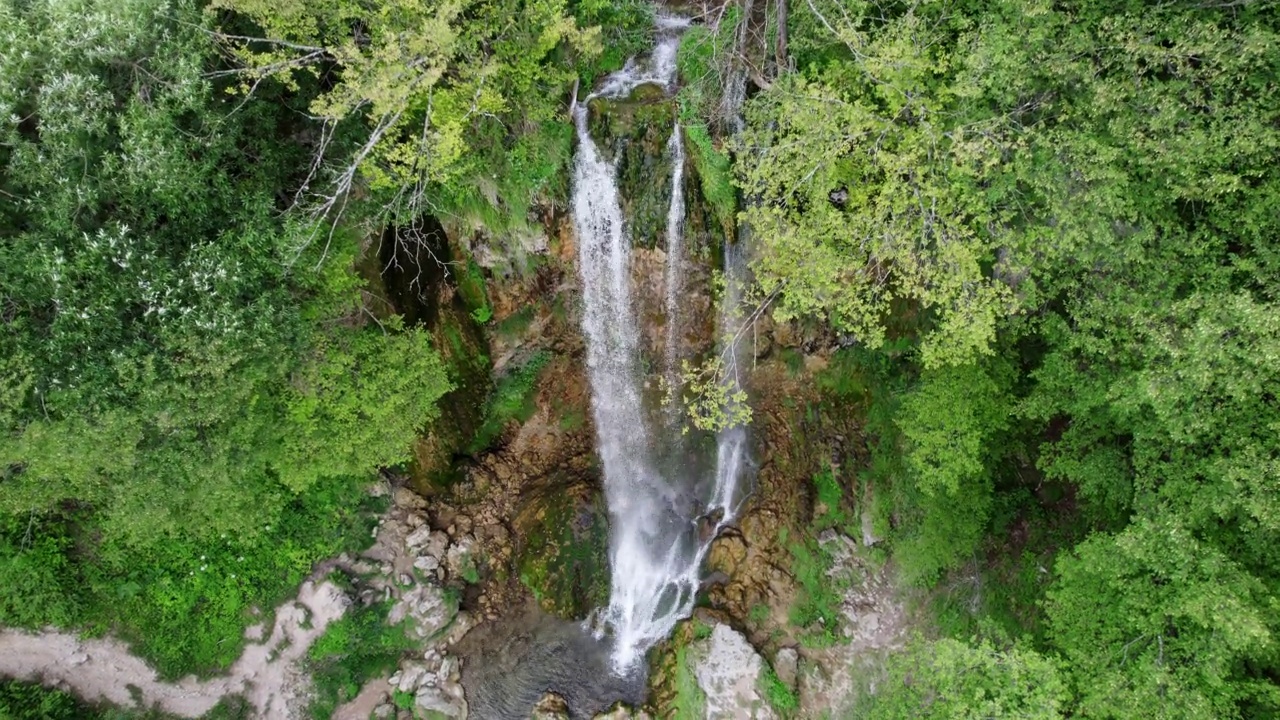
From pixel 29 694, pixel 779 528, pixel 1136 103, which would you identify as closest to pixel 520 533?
pixel 779 528

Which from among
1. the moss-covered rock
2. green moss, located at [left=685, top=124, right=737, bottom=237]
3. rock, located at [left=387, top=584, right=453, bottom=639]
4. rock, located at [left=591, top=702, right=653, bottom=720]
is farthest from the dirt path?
green moss, located at [left=685, top=124, right=737, bottom=237]

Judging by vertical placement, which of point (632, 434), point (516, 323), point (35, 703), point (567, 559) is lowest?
point (567, 559)

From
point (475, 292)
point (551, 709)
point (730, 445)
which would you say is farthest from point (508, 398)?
point (551, 709)

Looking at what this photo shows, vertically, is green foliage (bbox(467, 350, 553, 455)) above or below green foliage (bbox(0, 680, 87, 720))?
above

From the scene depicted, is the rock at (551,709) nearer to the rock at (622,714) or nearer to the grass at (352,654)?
the rock at (622,714)

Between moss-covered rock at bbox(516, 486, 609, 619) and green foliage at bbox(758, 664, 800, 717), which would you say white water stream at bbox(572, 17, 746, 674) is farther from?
green foliage at bbox(758, 664, 800, 717)

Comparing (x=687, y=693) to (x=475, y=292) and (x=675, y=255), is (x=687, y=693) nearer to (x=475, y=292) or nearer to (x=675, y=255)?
(x=675, y=255)

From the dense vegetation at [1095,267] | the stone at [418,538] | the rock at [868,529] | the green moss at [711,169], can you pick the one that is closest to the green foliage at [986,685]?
the dense vegetation at [1095,267]
